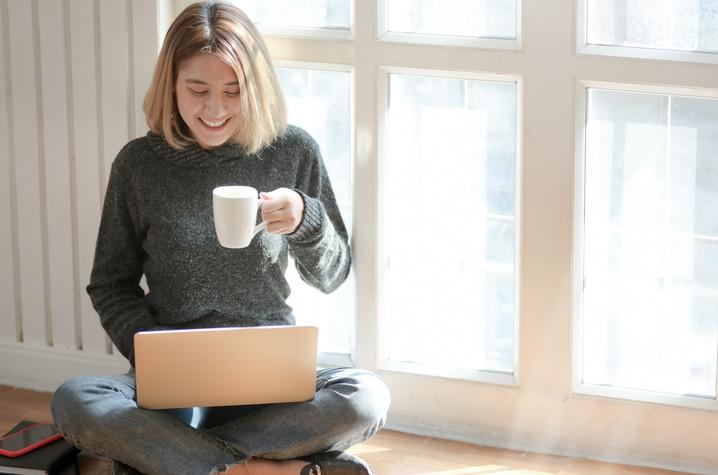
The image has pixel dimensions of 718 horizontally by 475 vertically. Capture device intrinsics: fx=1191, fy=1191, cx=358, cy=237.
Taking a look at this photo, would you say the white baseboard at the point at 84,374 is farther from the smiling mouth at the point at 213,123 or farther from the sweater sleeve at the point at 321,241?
the smiling mouth at the point at 213,123

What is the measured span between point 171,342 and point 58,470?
43 centimetres

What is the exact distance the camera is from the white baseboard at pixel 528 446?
237 cm

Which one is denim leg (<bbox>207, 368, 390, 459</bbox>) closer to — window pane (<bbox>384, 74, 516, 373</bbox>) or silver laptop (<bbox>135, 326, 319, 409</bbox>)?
silver laptop (<bbox>135, 326, 319, 409</bbox>)

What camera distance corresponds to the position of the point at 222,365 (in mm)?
2100

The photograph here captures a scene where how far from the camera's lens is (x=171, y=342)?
2.06m

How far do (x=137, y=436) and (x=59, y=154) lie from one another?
0.80m

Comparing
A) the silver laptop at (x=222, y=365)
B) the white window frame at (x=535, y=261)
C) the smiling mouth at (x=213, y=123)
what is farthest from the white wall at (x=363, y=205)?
the silver laptop at (x=222, y=365)

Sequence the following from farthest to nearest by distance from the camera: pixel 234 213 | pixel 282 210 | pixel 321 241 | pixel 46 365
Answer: pixel 46 365 → pixel 321 241 → pixel 282 210 → pixel 234 213

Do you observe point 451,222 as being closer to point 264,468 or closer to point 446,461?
point 446,461

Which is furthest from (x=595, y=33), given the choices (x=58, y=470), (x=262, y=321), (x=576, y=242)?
(x=58, y=470)

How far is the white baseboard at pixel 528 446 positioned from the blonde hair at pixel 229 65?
2.31ft

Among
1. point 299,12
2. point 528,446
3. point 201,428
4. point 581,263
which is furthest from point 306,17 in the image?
point 528,446

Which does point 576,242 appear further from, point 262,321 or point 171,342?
point 171,342

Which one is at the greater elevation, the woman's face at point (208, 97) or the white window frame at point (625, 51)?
the white window frame at point (625, 51)
